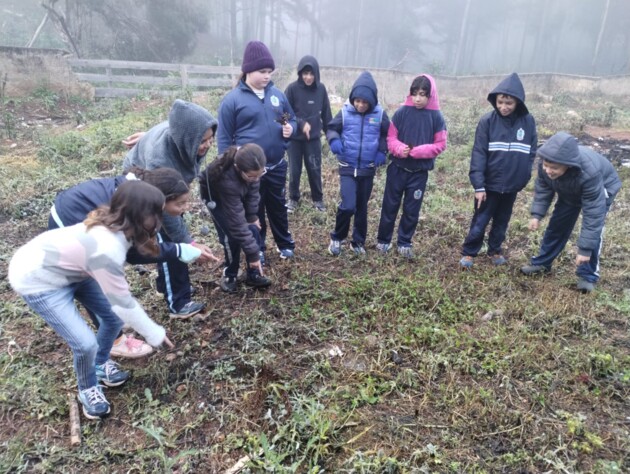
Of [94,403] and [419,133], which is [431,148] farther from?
[94,403]

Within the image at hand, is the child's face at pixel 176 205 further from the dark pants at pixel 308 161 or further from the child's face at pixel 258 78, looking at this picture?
the dark pants at pixel 308 161

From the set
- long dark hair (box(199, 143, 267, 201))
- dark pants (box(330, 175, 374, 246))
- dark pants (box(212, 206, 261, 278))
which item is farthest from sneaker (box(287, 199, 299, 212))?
long dark hair (box(199, 143, 267, 201))

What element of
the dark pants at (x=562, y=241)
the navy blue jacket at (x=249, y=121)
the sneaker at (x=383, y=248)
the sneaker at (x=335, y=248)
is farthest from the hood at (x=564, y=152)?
the navy blue jacket at (x=249, y=121)

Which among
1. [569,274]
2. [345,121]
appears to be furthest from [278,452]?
[569,274]

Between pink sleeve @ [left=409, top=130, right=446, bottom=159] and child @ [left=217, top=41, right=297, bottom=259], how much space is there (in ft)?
3.92

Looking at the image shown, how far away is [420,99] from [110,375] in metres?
3.41

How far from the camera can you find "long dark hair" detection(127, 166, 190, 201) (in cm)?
236

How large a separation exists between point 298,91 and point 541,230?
356cm

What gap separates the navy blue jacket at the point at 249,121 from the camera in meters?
3.69

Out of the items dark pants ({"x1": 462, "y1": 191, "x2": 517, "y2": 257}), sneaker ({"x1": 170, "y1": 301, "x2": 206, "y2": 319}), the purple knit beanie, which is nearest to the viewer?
sneaker ({"x1": 170, "y1": 301, "x2": 206, "y2": 319})

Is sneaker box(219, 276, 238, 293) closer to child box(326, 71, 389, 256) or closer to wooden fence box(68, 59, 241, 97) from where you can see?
child box(326, 71, 389, 256)

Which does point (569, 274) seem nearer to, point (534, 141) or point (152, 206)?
point (534, 141)

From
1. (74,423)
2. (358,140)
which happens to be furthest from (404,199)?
(74,423)

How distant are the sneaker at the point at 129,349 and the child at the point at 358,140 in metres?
2.24
